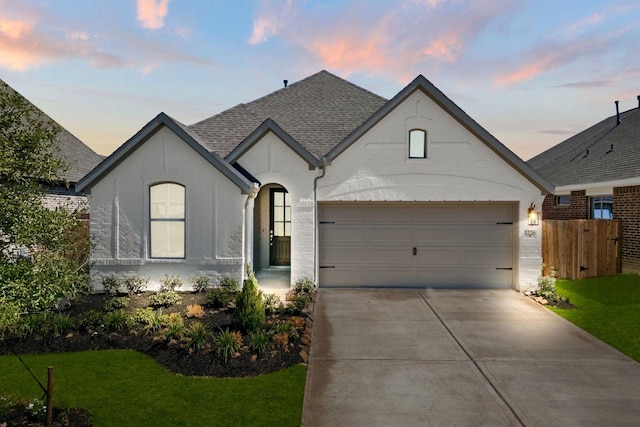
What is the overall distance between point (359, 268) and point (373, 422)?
8.01 meters

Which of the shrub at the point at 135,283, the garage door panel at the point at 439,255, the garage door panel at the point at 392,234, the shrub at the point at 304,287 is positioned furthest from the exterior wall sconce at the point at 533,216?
the shrub at the point at 135,283

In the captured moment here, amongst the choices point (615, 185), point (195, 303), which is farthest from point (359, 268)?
point (615, 185)

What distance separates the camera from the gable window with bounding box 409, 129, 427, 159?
1288cm

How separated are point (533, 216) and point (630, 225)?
534cm

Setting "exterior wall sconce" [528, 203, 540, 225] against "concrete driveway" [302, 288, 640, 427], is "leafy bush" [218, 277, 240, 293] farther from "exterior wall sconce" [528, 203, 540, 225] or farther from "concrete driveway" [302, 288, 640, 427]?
"exterior wall sconce" [528, 203, 540, 225]

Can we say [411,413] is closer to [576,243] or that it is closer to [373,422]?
[373,422]

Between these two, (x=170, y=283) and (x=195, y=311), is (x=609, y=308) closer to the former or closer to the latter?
(x=195, y=311)

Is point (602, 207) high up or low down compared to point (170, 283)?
up

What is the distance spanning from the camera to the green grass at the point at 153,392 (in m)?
5.60

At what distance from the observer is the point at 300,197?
12938 mm

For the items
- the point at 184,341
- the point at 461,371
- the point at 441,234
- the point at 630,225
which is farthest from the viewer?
the point at 630,225

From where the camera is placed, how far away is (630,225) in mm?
15359

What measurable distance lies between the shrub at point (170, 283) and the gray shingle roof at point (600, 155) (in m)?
15.4

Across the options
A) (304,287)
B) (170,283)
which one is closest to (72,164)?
(170,283)
